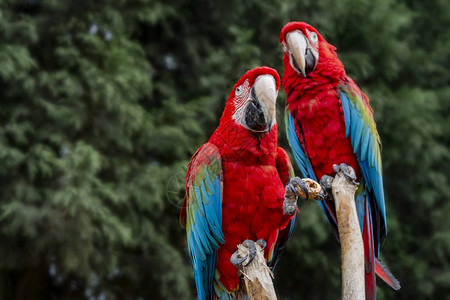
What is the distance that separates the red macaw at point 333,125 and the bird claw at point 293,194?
404 millimetres

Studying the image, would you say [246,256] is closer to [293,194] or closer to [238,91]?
[293,194]

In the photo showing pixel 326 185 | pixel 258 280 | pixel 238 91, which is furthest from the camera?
pixel 326 185

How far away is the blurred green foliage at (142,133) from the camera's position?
3562 millimetres

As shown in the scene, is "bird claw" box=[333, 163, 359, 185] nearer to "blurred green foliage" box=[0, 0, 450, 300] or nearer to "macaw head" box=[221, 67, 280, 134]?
"macaw head" box=[221, 67, 280, 134]

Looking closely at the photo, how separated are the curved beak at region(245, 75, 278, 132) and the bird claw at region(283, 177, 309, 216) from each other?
0.17 metres

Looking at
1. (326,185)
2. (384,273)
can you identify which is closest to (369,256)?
(384,273)

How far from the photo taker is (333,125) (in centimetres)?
174

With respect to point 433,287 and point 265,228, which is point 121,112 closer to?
point 265,228

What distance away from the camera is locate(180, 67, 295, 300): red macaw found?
143 cm

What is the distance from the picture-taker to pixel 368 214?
1.74 metres

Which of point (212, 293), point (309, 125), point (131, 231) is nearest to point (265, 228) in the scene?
point (212, 293)

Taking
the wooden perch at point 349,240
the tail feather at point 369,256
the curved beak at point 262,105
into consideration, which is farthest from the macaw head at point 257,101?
the tail feather at point 369,256

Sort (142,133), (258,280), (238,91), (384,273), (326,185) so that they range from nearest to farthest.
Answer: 1. (258,280)
2. (238,91)
3. (384,273)
4. (326,185)
5. (142,133)

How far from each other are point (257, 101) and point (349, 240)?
0.54 metres
